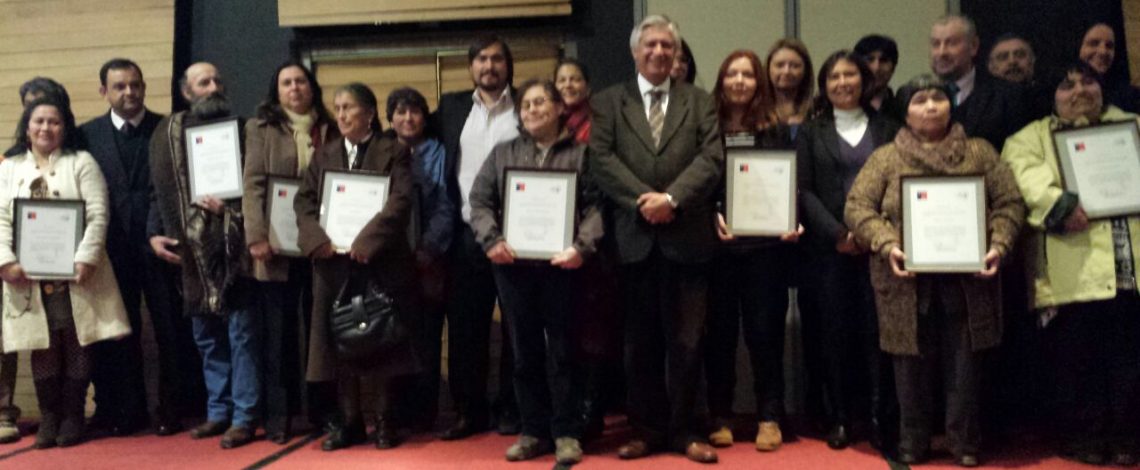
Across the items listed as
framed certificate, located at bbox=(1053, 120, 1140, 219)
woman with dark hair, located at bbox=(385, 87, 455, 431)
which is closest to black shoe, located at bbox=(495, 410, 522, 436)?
woman with dark hair, located at bbox=(385, 87, 455, 431)

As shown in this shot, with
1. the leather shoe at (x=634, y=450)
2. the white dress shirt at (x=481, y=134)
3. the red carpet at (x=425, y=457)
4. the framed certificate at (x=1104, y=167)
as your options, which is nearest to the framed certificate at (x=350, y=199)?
the white dress shirt at (x=481, y=134)

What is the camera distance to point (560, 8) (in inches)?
188

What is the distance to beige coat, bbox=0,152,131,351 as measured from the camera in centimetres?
393

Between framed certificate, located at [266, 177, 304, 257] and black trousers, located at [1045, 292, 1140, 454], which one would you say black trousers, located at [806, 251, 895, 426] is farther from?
Result: framed certificate, located at [266, 177, 304, 257]

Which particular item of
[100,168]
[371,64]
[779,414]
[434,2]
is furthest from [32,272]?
[779,414]

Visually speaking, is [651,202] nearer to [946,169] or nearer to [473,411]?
[946,169]

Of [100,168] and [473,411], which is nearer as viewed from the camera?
[473,411]

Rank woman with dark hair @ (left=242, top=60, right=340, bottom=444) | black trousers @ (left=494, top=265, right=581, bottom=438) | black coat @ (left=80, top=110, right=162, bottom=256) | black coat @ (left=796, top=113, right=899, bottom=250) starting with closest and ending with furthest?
black trousers @ (left=494, top=265, right=581, bottom=438) < black coat @ (left=796, top=113, right=899, bottom=250) < woman with dark hair @ (left=242, top=60, right=340, bottom=444) < black coat @ (left=80, top=110, right=162, bottom=256)

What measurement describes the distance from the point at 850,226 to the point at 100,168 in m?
3.36

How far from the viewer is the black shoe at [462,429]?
3851mm

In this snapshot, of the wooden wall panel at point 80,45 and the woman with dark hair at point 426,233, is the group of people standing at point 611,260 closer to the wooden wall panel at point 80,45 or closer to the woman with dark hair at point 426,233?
the woman with dark hair at point 426,233

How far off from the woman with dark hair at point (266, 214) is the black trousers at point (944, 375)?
2.45 metres

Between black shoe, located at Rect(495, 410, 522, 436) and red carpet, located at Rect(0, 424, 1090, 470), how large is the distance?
0.04 metres

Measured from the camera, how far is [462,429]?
3.87 metres
